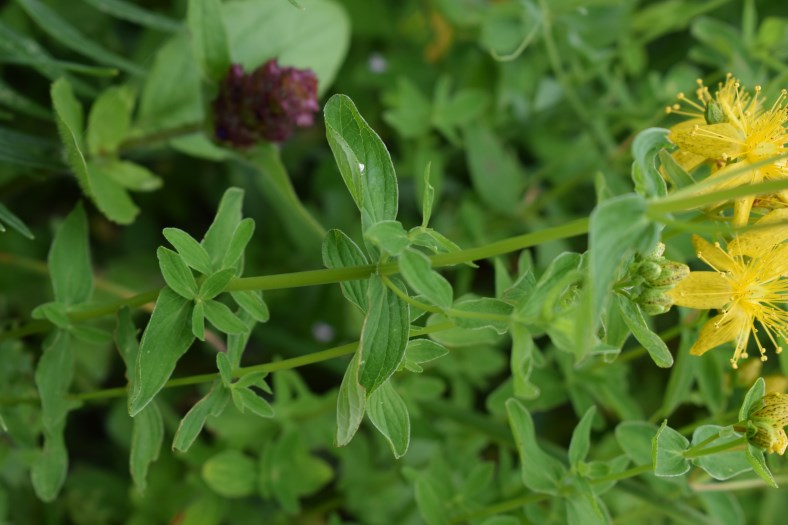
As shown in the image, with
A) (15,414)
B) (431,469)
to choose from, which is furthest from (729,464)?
(15,414)

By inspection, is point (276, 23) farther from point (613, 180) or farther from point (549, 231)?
point (549, 231)

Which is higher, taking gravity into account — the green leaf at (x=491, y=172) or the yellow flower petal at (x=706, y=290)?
the yellow flower petal at (x=706, y=290)

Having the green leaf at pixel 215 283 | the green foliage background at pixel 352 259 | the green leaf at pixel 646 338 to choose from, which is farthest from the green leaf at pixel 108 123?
the green leaf at pixel 646 338

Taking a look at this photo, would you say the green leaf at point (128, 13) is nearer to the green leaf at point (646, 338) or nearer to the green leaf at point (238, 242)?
the green leaf at point (238, 242)

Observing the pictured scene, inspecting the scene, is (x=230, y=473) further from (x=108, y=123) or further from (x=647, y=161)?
(x=647, y=161)

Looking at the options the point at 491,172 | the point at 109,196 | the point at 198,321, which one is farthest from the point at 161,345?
the point at 491,172

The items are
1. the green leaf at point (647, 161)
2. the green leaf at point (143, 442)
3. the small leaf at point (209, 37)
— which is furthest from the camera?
the small leaf at point (209, 37)

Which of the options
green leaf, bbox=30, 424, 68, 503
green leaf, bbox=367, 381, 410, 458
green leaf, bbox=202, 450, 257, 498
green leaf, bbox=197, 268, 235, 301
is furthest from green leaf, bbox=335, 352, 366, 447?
green leaf, bbox=202, 450, 257, 498
